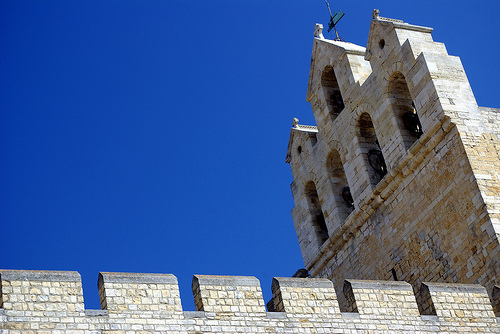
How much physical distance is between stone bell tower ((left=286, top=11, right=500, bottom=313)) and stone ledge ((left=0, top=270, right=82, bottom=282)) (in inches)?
272

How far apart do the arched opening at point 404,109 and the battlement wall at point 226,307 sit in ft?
14.3

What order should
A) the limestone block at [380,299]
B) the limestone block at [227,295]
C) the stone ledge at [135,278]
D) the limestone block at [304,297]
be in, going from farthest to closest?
the limestone block at [380,299] → the limestone block at [304,297] → the limestone block at [227,295] → the stone ledge at [135,278]

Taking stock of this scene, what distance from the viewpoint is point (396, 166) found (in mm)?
17812

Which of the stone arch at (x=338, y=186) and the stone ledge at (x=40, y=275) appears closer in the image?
the stone ledge at (x=40, y=275)

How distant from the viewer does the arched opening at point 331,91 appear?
20614 millimetres

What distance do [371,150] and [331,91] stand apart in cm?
223

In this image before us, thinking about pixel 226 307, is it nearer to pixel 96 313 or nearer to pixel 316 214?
pixel 96 313

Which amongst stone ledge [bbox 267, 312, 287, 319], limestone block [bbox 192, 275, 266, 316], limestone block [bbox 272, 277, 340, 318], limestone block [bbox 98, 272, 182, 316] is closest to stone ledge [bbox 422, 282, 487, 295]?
limestone block [bbox 272, 277, 340, 318]

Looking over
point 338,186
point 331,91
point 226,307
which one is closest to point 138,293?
point 226,307

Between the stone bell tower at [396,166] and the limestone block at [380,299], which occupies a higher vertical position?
the stone bell tower at [396,166]

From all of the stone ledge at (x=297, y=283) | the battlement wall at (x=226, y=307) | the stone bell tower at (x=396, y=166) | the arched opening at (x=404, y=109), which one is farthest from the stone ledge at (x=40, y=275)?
the arched opening at (x=404, y=109)

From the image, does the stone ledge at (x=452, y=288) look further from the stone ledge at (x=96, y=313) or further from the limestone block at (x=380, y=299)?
the stone ledge at (x=96, y=313)

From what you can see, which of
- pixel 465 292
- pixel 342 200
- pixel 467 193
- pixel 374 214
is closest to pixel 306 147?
pixel 342 200

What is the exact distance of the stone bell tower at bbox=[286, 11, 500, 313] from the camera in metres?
16.2
